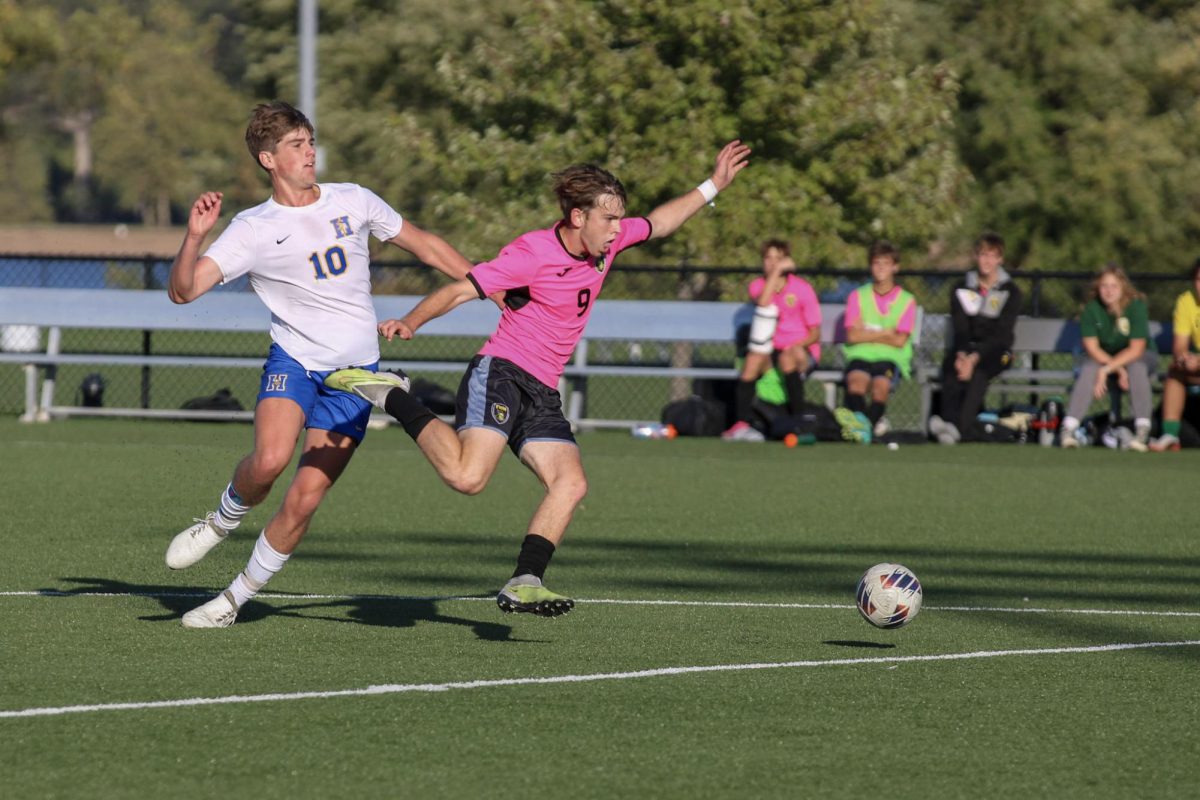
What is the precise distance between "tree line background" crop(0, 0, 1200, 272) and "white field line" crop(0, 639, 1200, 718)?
1822cm

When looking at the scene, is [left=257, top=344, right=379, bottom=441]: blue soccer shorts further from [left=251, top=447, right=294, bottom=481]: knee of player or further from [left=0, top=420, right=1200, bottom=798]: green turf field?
[left=0, top=420, right=1200, bottom=798]: green turf field

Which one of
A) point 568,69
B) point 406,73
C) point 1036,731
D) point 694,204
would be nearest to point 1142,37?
point 406,73

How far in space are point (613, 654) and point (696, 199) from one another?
90.1 inches

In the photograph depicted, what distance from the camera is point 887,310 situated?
1831cm

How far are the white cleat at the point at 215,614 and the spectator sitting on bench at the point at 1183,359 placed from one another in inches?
476

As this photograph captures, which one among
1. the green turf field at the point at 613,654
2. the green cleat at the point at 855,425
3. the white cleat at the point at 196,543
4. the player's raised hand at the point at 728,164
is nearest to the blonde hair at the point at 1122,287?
the green cleat at the point at 855,425

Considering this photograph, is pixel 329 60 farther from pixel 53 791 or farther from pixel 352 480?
pixel 53 791

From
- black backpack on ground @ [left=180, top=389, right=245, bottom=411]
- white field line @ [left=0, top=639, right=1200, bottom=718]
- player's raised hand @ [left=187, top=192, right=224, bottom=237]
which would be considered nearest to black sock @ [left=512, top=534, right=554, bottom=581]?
white field line @ [left=0, top=639, right=1200, bottom=718]

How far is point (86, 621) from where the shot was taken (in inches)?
304

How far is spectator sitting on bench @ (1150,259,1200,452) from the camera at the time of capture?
58.4 feet

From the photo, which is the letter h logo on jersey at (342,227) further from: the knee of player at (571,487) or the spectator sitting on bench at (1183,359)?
the spectator sitting on bench at (1183,359)

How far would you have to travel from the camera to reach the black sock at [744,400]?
18.7 m

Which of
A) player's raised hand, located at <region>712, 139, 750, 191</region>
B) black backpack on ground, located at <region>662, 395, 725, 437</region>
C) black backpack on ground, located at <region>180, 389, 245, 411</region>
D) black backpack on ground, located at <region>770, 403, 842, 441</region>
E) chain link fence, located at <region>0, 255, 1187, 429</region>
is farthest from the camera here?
chain link fence, located at <region>0, 255, 1187, 429</region>

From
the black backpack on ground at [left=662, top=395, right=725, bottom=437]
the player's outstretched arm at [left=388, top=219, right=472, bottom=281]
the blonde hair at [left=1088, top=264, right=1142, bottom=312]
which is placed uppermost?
the blonde hair at [left=1088, top=264, right=1142, bottom=312]
